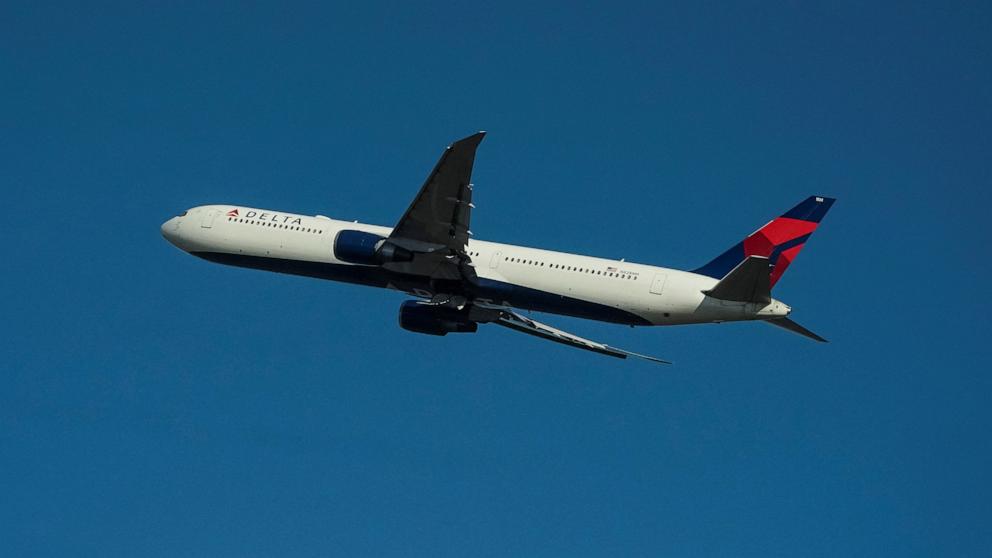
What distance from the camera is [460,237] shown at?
4569 cm

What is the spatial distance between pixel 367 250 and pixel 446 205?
4.50 meters

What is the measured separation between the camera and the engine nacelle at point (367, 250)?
153ft

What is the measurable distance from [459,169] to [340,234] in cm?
766

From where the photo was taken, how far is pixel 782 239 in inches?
1905

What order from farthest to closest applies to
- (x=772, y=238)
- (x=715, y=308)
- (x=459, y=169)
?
(x=772, y=238)
(x=715, y=308)
(x=459, y=169)

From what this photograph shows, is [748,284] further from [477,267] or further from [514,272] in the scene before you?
[477,267]

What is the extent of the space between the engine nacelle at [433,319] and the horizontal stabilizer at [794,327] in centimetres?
1311

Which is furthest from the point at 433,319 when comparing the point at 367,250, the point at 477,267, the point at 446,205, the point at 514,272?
the point at 446,205

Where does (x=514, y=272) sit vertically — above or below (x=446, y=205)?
below

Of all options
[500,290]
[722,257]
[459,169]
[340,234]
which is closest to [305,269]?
[340,234]

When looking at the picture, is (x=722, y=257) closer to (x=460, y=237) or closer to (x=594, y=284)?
(x=594, y=284)

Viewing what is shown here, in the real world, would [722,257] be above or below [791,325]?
above

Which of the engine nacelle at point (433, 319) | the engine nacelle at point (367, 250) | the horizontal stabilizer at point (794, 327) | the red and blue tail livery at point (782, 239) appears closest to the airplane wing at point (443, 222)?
the engine nacelle at point (367, 250)

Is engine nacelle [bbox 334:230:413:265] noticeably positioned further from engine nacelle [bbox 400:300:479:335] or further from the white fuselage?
engine nacelle [bbox 400:300:479:335]
